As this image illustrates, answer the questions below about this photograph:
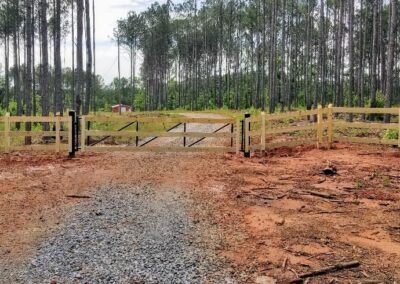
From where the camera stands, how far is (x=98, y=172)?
32.8ft

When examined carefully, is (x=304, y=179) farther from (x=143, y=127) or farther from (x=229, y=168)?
(x=143, y=127)

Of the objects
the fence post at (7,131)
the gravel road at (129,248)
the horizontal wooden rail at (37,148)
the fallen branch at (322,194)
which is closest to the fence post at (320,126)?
the fallen branch at (322,194)

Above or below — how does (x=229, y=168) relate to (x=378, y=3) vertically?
below

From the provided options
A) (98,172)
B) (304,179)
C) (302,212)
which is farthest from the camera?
(98,172)

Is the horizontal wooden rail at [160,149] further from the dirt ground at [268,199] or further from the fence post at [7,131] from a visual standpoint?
the fence post at [7,131]

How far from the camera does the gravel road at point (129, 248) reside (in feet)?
15.2

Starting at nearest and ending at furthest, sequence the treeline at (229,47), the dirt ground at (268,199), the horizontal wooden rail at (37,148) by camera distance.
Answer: the dirt ground at (268,199), the horizontal wooden rail at (37,148), the treeline at (229,47)

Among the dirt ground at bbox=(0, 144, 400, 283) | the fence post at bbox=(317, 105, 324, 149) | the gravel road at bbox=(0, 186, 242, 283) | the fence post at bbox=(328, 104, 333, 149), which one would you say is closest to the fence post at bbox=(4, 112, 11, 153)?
the dirt ground at bbox=(0, 144, 400, 283)

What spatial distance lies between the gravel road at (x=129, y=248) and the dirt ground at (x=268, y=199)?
27 centimetres

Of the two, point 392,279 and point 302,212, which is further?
point 302,212

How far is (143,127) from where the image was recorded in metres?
23.3

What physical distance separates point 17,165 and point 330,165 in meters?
7.87

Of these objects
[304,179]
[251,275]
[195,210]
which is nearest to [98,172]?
[195,210]

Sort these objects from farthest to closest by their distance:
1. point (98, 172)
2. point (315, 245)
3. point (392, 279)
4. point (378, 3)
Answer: point (378, 3) → point (98, 172) → point (315, 245) → point (392, 279)
